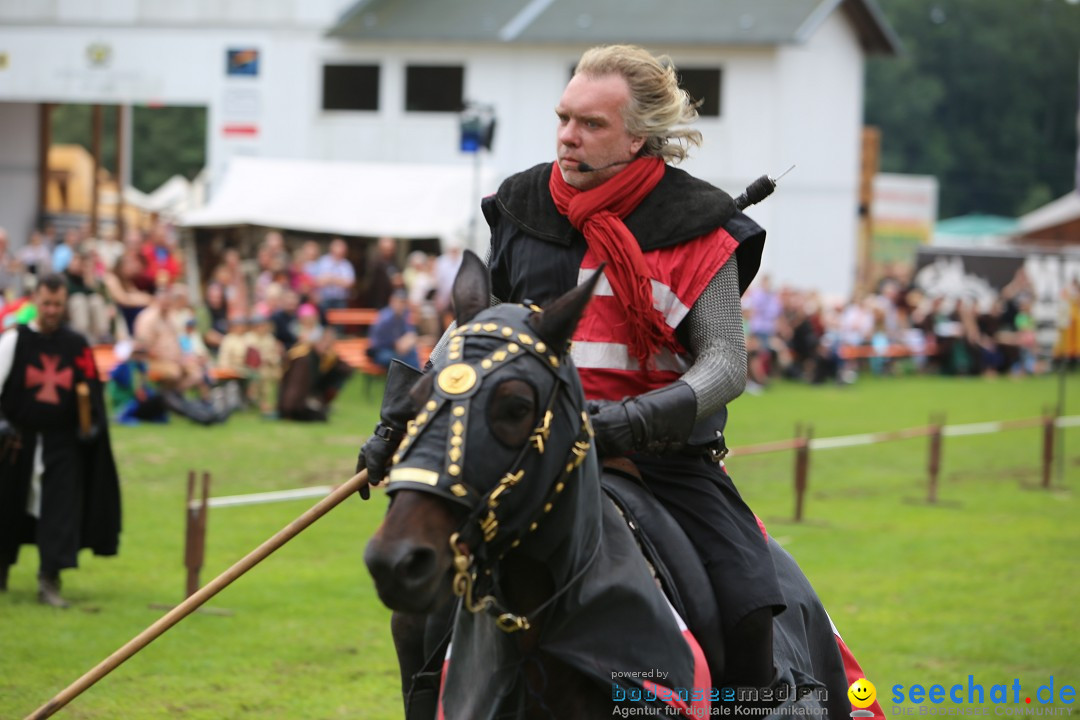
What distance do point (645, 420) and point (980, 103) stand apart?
298ft

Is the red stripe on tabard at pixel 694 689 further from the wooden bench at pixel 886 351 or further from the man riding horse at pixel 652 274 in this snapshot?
the wooden bench at pixel 886 351

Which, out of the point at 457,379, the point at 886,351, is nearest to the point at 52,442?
the point at 457,379

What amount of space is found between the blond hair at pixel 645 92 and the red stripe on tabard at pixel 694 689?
137 cm

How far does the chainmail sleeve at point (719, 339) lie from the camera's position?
3715 mm

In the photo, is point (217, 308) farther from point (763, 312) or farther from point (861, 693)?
point (861, 693)

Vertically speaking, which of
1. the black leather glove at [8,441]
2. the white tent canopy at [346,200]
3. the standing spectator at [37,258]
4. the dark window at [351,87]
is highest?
the dark window at [351,87]

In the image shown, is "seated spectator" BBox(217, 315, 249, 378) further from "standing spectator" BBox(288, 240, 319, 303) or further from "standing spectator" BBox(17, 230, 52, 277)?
"standing spectator" BBox(17, 230, 52, 277)

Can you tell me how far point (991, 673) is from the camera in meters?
8.70

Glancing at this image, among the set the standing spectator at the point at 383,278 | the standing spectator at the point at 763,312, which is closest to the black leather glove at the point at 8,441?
the standing spectator at the point at 383,278

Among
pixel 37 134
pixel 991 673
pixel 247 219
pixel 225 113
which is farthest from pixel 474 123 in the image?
pixel 37 134

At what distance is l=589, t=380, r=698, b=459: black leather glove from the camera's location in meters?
3.45

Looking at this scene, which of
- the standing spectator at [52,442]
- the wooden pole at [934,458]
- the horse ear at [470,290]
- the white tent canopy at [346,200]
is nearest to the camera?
the horse ear at [470,290]

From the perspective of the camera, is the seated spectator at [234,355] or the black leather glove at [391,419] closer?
the black leather glove at [391,419]

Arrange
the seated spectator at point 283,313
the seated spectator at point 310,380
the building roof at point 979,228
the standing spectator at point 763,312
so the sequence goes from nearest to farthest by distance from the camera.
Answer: the seated spectator at point 310,380
the seated spectator at point 283,313
the standing spectator at point 763,312
the building roof at point 979,228
